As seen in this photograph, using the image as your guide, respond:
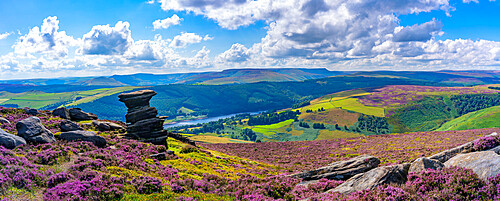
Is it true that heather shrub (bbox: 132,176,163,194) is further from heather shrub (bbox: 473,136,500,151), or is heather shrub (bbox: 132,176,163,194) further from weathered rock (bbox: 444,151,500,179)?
heather shrub (bbox: 473,136,500,151)

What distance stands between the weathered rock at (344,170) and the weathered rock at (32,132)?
27984 millimetres

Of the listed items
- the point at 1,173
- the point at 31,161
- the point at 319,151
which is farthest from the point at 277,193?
the point at 319,151

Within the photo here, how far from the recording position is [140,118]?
151 ft

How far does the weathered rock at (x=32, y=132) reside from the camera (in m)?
24.6

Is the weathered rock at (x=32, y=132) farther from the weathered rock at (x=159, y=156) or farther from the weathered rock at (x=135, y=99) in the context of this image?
the weathered rock at (x=135, y=99)

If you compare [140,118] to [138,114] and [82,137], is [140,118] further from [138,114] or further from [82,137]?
[82,137]

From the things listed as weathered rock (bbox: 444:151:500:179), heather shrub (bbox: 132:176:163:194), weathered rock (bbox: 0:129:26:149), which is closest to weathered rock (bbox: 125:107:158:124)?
weathered rock (bbox: 0:129:26:149)

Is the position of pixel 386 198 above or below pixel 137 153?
above

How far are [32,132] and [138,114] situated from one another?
2063 centimetres

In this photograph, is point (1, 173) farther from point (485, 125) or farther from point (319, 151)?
point (485, 125)

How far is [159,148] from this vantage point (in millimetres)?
37906

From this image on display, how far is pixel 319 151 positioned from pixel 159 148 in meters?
47.0

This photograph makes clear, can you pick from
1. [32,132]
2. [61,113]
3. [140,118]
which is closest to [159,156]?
[32,132]

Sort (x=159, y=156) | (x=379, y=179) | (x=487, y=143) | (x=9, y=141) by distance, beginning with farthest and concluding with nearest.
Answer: (x=159, y=156)
(x=9, y=141)
(x=487, y=143)
(x=379, y=179)
